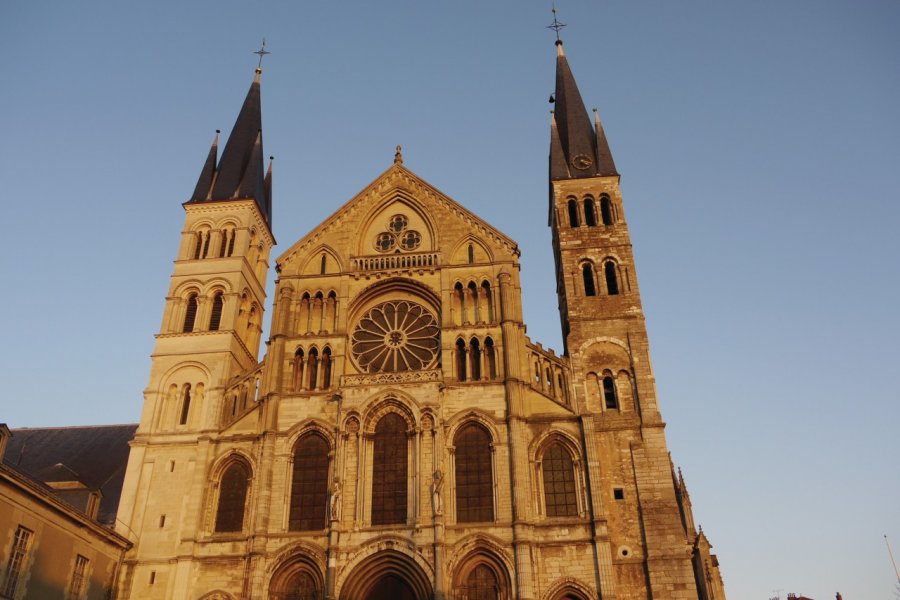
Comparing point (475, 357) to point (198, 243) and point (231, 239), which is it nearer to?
point (231, 239)

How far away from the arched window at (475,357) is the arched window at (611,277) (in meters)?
6.05

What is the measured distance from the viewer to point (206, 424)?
30234 mm

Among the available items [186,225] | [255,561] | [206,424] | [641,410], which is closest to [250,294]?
[186,225]

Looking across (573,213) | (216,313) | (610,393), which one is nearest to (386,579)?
(610,393)

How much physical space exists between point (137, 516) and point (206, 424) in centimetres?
404

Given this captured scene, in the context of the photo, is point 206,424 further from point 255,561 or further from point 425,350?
point 425,350

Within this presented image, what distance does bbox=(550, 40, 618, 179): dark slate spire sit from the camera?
35906 millimetres

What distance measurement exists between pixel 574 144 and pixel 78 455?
27.1m

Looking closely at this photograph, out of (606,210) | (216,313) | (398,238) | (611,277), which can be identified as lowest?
(216,313)

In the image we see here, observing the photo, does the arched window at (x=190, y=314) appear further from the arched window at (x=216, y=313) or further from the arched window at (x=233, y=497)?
the arched window at (x=233, y=497)

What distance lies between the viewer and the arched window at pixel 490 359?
97.3 feet

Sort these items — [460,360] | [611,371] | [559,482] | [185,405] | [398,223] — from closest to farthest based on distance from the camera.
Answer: [559,482]
[611,371]
[460,360]
[185,405]
[398,223]

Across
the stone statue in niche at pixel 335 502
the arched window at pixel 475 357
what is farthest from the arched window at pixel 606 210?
the stone statue in niche at pixel 335 502

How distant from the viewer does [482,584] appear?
85.4ft
